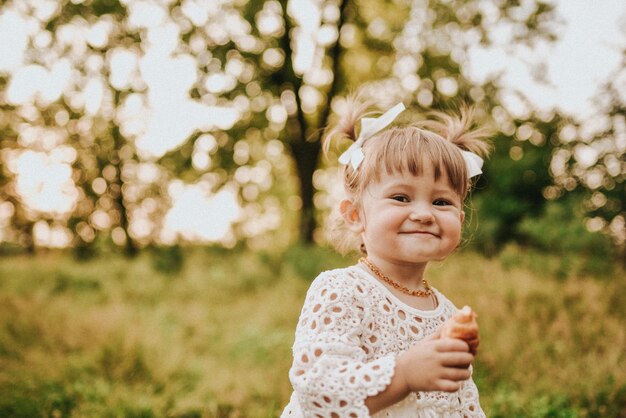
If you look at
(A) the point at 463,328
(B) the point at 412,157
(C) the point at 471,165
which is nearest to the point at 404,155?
(B) the point at 412,157

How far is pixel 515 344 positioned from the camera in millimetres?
4652

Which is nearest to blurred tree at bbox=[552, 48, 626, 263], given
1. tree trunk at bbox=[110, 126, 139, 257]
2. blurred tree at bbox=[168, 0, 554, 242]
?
blurred tree at bbox=[168, 0, 554, 242]

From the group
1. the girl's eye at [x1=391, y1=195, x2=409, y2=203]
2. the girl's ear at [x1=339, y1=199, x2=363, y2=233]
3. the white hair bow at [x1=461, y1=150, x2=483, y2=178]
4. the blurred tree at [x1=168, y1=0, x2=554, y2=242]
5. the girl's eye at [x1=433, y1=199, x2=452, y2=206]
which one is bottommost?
the girl's ear at [x1=339, y1=199, x2=363, y2=233]

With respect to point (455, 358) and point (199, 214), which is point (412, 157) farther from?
point (199, 214)

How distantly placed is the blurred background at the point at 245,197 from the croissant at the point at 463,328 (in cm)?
235

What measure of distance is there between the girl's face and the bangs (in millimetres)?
25

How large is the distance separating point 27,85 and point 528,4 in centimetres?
1349

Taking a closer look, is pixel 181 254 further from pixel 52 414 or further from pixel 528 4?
pixel 528 4

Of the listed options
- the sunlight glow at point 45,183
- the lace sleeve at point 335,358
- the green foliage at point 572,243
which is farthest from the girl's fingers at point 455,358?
the sunlight glow at point 45,183

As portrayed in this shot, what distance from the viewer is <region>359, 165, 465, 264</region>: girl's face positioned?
69.5 inches

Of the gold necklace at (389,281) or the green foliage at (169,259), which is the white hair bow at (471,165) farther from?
the green foliage at (169,259)

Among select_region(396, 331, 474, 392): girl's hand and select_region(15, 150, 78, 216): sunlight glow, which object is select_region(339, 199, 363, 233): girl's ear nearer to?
select_region(396, 331, 474, 392): girl's hand

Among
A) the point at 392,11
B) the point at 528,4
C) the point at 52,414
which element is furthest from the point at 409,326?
the point at 392,11

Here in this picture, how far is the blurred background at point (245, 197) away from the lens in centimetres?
445
